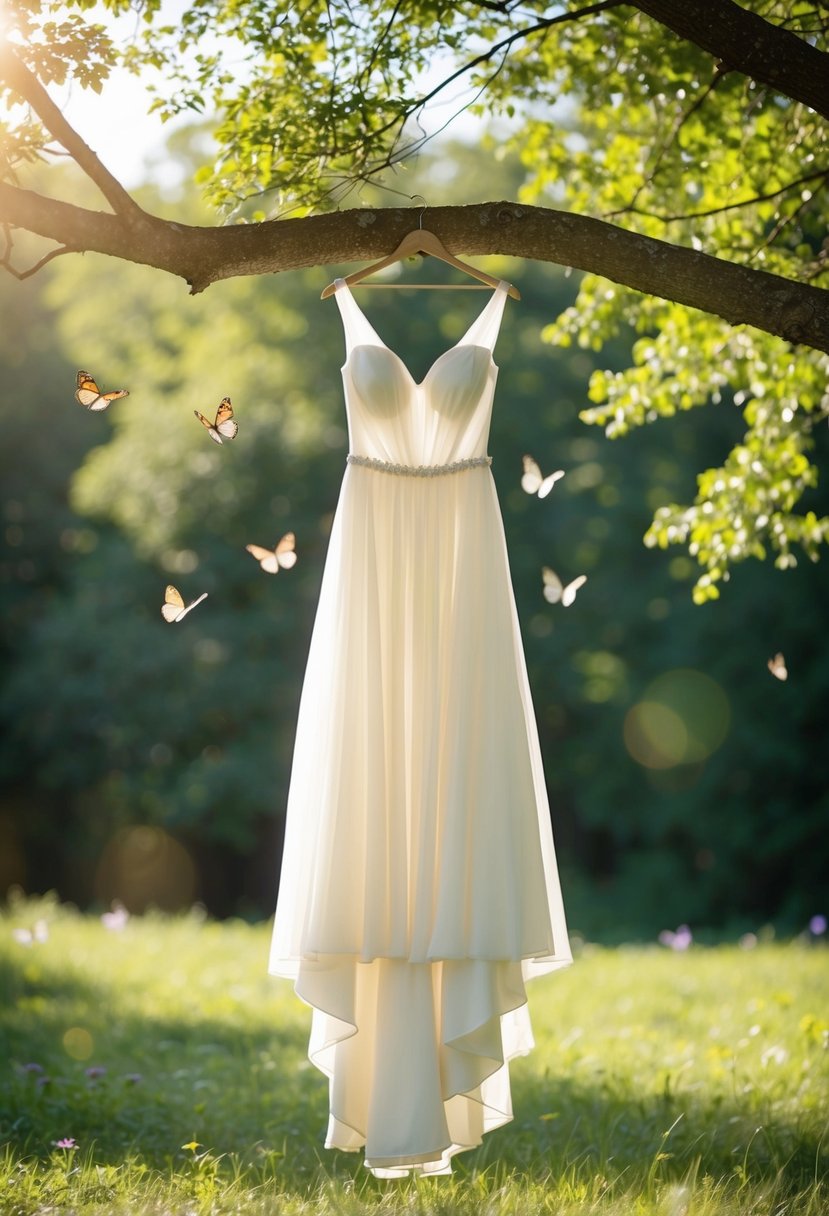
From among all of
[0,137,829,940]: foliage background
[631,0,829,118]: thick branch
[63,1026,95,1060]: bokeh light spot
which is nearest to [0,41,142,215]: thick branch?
[631,0,829,118]: thick branch

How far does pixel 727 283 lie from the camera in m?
3.11

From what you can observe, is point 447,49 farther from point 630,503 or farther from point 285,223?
point 630,503

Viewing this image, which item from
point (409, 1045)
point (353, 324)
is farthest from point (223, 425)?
point (409, 1045)

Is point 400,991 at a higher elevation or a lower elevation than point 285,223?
lower

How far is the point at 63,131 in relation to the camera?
3.04 metres

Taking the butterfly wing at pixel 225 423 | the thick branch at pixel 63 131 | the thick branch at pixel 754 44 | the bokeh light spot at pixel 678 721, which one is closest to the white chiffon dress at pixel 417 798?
the butterfly wing at pixel 225 423

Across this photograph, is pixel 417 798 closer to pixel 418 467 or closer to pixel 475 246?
pixel 418 467

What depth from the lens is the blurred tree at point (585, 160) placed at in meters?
3.12

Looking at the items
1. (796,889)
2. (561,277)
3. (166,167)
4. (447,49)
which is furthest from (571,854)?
(447,49)

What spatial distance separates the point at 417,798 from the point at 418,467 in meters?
0.89

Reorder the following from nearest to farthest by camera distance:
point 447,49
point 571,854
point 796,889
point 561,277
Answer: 1. point 447,49
2. point 796,889
3. point 561,277
4. point 571,854

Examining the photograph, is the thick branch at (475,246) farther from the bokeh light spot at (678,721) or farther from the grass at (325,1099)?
the bokeh light spot at (678,721)

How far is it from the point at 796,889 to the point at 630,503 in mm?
5080

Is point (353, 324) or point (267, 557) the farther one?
point (267, 557)
